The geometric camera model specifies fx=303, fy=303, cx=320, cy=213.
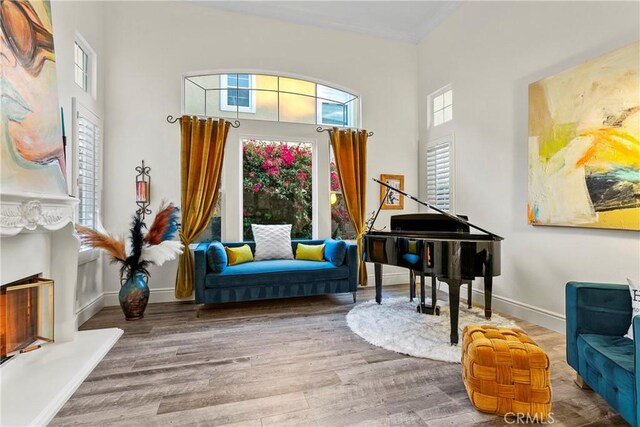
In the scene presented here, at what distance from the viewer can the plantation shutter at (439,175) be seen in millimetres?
4430

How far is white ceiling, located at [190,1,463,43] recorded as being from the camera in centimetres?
421

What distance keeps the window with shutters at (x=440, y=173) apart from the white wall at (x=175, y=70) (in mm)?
616

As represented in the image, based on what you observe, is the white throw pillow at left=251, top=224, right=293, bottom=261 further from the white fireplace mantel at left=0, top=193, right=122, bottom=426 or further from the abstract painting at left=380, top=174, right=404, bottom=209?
the white fireplace mantel at left=0, top=193, right=122, bottom=426

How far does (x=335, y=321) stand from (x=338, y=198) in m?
2.09

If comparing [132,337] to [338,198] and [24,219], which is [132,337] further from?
[338,198]

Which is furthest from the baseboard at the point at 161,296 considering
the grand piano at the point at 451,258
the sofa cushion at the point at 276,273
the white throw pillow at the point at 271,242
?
the grand piano at the point at 451,258

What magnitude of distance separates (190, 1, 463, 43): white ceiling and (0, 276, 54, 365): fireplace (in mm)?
3923

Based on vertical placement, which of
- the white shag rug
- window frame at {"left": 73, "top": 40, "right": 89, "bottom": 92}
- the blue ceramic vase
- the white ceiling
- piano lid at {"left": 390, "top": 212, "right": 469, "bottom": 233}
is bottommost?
the white shag rug

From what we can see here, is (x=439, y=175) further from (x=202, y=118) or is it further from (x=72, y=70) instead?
(x=72, y=70)

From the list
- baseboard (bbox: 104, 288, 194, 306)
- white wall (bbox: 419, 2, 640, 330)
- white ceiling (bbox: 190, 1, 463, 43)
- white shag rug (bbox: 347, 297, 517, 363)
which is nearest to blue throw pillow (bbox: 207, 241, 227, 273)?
baseboard (bbox: 104, 288, 194, 306)

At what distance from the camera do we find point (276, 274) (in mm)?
3604

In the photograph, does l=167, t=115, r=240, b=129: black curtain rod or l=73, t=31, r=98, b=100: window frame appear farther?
l=167, t=115, r=240, b=129: black curtain rod

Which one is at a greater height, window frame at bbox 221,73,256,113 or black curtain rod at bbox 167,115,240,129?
window frame at bbox 221,73,256,113

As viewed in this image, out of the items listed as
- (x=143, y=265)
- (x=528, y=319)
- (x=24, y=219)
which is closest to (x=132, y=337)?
(x=143, y=265)
